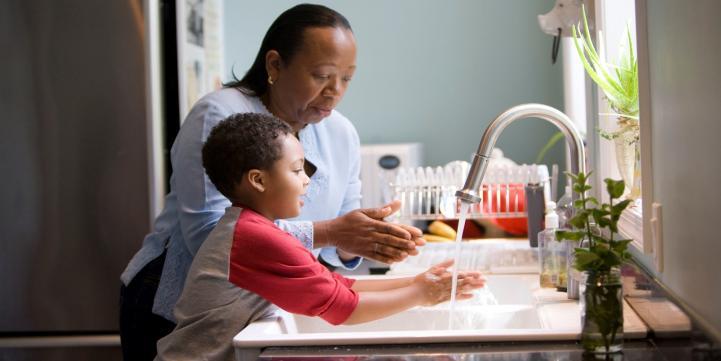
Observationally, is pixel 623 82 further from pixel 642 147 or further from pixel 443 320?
pixel 443 320

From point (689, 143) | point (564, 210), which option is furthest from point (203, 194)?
point (689, 143)

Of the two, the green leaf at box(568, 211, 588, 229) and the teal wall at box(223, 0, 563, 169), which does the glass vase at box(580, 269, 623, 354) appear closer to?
the green leaf at box(568, 211, 588, 229)

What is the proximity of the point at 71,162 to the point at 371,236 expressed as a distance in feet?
4.64

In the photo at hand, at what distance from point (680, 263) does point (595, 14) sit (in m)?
0.91

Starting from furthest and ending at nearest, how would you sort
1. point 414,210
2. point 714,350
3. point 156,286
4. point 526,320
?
point 414,210 < point 156,286 < point 526,320 < point 714,350

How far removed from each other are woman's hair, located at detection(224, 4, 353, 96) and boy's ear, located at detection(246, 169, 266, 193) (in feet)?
1.33

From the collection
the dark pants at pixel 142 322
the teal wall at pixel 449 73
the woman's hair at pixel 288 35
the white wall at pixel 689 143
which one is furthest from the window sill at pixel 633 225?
the teal wall at pixel 449 73

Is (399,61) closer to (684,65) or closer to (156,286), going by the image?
(156,286)

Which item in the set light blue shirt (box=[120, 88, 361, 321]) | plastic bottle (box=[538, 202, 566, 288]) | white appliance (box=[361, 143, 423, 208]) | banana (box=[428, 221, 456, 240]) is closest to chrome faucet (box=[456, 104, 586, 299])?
plastic bottle (box=[538, 202, 566, 288])

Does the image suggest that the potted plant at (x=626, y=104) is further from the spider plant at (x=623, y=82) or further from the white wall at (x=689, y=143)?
the white wall at (x=689, y=143)

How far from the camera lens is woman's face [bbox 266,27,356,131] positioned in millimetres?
1779

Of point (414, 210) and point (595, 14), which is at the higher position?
point (595, 14)

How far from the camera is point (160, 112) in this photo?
2.76 metres

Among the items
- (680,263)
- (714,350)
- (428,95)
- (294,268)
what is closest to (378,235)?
(294,268)
